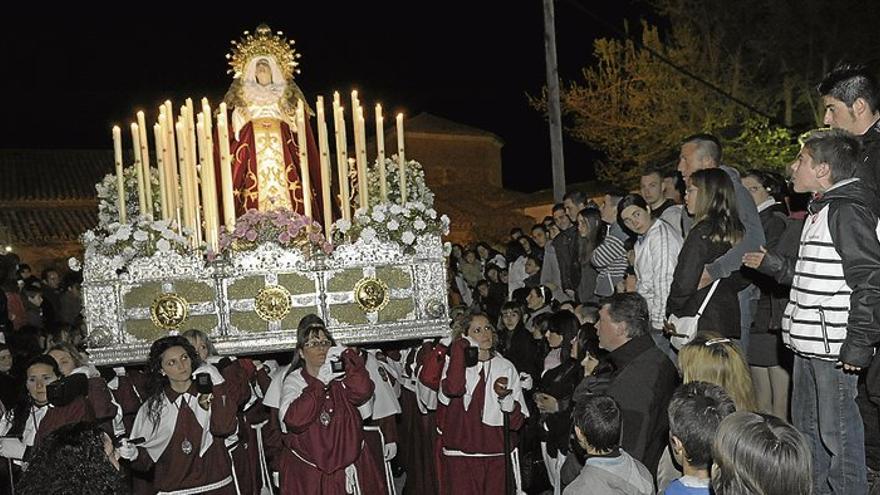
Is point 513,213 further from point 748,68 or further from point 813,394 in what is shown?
point 813,394

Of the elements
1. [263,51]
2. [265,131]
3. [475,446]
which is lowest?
[475,446]

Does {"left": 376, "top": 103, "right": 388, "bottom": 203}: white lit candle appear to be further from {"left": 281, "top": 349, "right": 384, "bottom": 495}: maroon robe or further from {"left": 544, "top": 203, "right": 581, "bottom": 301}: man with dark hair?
{"left": 544, "top": 203, "right": 581, "bottom": 301}: man with dark hair

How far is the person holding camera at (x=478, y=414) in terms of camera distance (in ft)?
24.5

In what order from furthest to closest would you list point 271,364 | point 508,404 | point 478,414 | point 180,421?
point 271,364 → point 478,414 → point 508,404 → point 180,421

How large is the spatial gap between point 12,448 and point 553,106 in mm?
12232

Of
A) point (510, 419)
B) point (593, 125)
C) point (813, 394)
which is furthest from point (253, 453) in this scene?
point (593, 125)

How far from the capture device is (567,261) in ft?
34.9

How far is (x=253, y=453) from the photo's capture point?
29.0 ft

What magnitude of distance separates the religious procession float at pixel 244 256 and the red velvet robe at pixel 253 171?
283 millimetres

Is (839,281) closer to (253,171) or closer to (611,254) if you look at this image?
(611,254)

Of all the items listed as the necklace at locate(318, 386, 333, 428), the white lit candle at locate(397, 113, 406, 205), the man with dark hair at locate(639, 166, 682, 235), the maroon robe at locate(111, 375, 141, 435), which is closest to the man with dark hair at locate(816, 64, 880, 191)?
the man with dark hair at locate(639, 166, 682, 235)

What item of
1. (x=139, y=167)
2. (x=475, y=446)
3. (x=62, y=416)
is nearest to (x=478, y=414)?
(x=475, y=446)

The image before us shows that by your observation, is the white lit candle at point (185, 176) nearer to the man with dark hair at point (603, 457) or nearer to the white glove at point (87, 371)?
the white glove at point (87, 371)

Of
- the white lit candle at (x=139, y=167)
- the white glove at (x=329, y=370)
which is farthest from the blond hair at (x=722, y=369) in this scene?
the white lit candle at (x=139, y=167)
